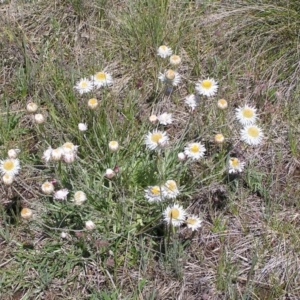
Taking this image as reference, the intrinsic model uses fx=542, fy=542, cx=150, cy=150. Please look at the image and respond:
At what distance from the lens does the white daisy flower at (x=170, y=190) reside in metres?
1.83

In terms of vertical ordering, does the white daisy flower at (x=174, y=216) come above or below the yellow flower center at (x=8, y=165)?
below

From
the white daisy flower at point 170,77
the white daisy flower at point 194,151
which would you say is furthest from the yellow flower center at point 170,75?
the white daisy flower at point 194,151

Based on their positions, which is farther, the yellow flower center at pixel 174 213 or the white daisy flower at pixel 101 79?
the white daisy flower at pixel 101 79

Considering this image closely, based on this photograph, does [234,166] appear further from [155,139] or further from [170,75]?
[170,75]

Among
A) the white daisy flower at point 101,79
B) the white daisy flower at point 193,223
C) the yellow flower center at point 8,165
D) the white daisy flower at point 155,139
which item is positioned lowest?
the white daisy flower at point 193,223

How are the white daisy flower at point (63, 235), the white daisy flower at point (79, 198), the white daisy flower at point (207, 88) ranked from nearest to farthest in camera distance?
the white daisy flower at point (79, 198)
the white daisy flower at point (63, 235)
the white daisy flower at point (207, 88)

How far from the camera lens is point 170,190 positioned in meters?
1.83

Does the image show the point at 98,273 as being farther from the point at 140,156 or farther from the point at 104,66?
the point at 104,66

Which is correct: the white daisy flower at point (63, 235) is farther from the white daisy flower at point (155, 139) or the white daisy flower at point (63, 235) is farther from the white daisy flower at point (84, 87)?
the white daisy flower at point (84, 87)

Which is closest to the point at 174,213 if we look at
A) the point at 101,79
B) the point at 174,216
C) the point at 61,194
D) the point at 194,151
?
the point at 174,216

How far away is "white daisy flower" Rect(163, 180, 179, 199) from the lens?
6.01ft

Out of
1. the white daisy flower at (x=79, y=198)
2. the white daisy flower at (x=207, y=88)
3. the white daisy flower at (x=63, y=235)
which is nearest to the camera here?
the white daisy flower at (x=79, y=198)

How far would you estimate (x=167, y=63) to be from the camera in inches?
98.4

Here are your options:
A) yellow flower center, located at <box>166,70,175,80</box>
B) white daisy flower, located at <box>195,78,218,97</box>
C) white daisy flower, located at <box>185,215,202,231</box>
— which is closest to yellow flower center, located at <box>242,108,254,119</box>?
white daisy flower, located at <box>195,78,218,97</box>
